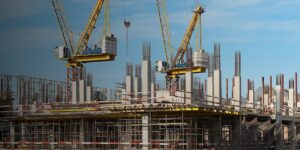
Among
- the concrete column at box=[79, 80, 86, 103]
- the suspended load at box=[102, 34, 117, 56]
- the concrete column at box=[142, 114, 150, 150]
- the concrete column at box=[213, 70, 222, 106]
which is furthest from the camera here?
the suspended load at box=[102, 34, 117, 56]

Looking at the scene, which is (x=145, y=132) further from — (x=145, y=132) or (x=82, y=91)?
(x=82, y=91)

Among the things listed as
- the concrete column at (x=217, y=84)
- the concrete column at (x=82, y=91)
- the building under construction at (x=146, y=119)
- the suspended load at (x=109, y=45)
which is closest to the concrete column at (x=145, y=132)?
the building under construction at (x=146, y=119)

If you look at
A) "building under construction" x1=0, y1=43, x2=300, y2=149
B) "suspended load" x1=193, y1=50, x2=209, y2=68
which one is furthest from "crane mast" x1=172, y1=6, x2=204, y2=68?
"building under construction" x1=0, y1=43, x2=300, y2=149

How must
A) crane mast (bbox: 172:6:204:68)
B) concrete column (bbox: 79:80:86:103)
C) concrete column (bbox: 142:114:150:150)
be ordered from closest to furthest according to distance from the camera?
concrete column (bbox: 142:114:150:150), concrete column (bbox: 79:80:86:103), crane mast (bbox: 172:6:204:68)

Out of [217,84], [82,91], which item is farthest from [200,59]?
[82,91]

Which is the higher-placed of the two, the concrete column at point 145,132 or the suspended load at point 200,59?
the suspended load at point 200,59

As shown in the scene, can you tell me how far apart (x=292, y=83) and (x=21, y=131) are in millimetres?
33079

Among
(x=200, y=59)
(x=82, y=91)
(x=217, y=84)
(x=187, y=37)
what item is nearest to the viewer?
(x=217, y=84)

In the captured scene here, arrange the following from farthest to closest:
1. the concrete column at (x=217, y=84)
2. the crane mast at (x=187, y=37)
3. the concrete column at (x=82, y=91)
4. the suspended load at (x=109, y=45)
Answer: the crane mast at (x=187, y=37) < the suspended load at (x=109, y=45) < the concrete column at (x=82, y=91) < the concrete column at (x=217, y=84)

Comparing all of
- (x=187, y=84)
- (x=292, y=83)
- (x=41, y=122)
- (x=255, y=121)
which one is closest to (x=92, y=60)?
(x=41, y=122)

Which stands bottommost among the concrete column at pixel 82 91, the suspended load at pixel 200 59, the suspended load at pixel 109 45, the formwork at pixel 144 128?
the formwork at pixel 144 128

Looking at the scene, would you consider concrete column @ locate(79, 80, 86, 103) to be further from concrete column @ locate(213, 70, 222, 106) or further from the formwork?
concrete column @ locate(213, 70, 222, 106)

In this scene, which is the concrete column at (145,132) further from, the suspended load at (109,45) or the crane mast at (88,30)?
the crane mast at (88,30)

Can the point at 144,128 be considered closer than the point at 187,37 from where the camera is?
Yes
